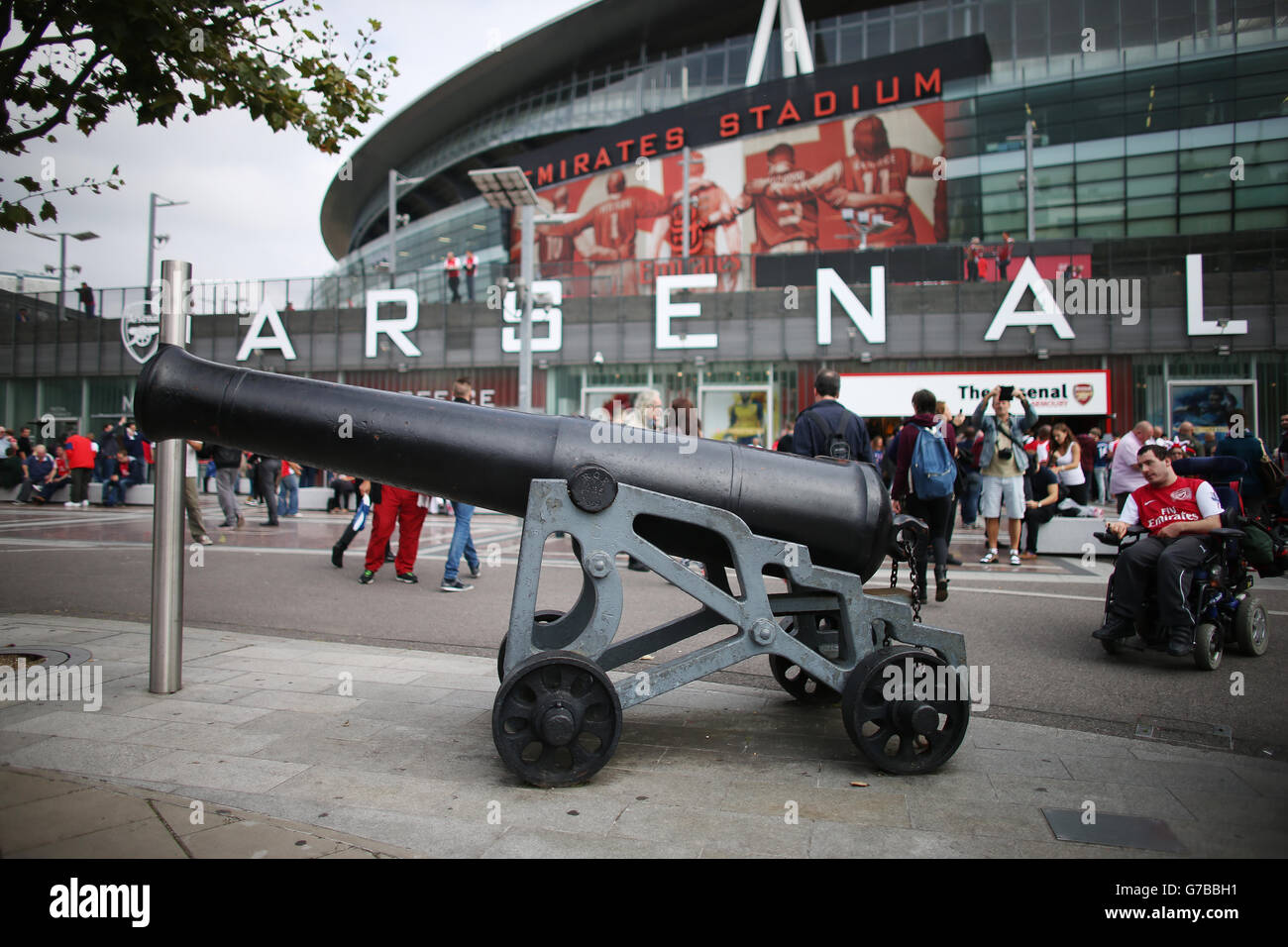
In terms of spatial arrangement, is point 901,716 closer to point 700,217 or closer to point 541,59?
point 700,217

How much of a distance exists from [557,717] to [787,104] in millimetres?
36550

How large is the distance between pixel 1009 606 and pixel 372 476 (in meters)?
5.94

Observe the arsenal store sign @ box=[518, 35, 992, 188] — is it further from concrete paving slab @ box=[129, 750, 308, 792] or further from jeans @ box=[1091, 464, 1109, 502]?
concrete paving slab @ box=[129, 750, 308, 792]

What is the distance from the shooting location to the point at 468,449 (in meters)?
3.50

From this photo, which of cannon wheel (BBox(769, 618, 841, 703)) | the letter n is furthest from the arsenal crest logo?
cannon wheel (BBox(769, 618, 841, 703))

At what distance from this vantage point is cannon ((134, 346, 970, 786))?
3.30m

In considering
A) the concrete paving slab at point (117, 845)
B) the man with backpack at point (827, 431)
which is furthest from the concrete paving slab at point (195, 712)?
the man with backpack at point (827, 431)

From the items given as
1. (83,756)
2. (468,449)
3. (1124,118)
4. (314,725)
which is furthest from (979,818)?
(1124,118)

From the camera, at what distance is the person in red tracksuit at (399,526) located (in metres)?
8.46
